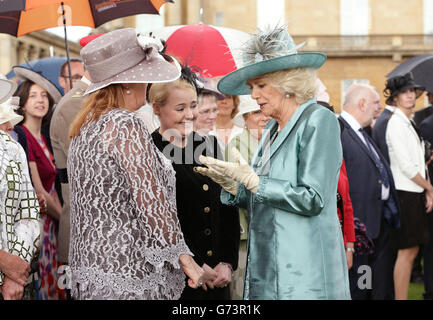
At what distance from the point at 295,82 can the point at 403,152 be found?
352cm

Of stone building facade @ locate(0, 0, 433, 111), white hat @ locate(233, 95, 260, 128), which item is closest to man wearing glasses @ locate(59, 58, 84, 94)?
white hat @ locate(233, 95, 260, 128)

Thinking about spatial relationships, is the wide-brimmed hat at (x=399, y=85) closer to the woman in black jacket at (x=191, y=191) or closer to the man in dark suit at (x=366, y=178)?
the man in dark suit at (x=366, y=178)

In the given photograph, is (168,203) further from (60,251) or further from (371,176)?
(371,176)

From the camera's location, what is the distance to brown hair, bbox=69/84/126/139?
9.42ft

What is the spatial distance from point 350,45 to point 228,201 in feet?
101

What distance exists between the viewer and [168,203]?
2.81 m

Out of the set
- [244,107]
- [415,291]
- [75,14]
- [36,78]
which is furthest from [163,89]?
[415,291]

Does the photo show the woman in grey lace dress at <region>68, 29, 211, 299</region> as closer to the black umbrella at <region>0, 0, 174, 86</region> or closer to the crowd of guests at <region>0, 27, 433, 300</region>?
the crowd of guests at <region>0, 27, 433, 300</region>

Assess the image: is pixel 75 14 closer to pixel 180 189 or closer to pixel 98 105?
pixel 180 189

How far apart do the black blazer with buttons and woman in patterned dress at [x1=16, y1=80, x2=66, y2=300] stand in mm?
1752

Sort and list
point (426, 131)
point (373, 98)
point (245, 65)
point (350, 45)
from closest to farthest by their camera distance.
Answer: point (245, 65) → point (373, 98) → point (426, 131) → point (350, 45)

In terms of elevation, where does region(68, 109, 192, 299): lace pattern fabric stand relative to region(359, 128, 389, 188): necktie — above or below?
above

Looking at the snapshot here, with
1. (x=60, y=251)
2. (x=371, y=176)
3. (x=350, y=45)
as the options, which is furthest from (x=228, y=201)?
(x=350, y=45)

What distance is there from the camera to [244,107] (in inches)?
200
